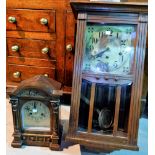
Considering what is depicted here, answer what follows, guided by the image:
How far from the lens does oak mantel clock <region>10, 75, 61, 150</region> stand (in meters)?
0.97

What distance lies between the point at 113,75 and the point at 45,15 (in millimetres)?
534

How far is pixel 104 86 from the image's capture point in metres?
0.98

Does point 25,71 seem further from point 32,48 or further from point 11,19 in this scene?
point 11,19

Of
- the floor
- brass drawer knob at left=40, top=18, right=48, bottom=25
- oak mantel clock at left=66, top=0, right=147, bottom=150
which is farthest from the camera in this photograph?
brass drawer knob at left=40, top=18, right=48, bottom=25

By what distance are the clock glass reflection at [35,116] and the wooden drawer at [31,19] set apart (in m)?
0.46

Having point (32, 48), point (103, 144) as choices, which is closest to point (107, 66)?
point (103, 144)

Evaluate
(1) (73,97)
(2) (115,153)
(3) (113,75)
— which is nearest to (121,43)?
(3) (113,75)

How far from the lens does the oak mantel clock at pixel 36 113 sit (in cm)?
97

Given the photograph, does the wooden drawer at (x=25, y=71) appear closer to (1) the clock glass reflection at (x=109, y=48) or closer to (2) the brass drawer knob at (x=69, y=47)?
(2) the brass drawer knob at (x=69, y=47)

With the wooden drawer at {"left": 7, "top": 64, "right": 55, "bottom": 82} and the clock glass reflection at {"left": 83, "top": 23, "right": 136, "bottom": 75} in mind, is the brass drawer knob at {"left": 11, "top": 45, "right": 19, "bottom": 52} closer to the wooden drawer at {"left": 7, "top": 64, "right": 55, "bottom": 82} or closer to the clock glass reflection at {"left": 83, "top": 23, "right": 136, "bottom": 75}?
the wooden drawer at {"left": 7, "top": 64, "right": 55, "bottom": 82}

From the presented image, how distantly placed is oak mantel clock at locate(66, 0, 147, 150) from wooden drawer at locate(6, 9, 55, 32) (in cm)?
31

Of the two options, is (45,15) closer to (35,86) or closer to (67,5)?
(67,5)

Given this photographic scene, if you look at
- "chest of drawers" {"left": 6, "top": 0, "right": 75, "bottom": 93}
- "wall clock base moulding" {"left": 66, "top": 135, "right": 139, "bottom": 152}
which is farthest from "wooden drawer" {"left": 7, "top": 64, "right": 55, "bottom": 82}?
"wall clock base moulding" {"left": 66, "top": 135, "right": 139, "bottom": 152}
